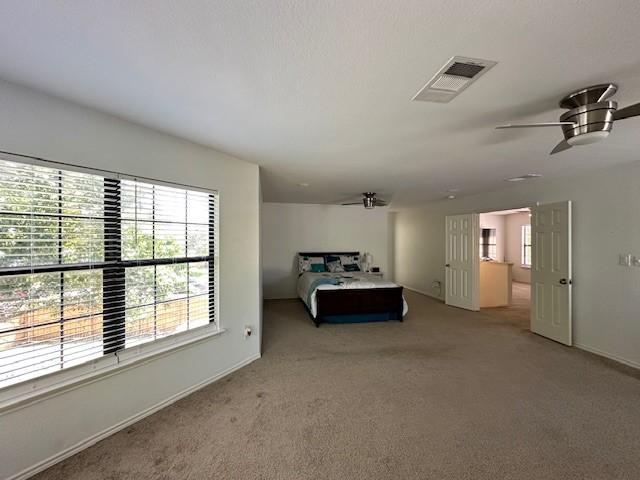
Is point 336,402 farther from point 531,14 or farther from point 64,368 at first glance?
point 531,14

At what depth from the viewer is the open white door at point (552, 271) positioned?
11.8 feet

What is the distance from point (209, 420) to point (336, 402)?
1.01 meters

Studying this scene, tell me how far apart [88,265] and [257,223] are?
5.29ft

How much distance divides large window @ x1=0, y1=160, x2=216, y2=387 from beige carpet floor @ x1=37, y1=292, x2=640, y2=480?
0.71 meters

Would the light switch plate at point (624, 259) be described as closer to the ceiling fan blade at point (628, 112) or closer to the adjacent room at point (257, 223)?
the adjacent room at point (257, 223)

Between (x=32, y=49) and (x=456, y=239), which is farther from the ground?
(x=32, y=49)

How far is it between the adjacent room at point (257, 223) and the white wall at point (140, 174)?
0.05ft

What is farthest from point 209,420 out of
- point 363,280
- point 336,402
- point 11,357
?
point 363,280

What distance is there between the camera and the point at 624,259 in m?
3.11

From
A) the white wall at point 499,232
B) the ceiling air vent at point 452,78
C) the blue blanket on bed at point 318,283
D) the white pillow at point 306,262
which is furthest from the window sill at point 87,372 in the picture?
the white wall at point 499,232

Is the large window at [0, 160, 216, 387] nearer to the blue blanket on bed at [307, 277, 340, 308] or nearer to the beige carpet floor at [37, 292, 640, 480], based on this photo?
the beige carpet floor at [37, 292, 640, 480]

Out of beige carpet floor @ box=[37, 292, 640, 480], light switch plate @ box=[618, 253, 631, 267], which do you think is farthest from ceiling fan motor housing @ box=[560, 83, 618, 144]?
light switch plate @ box=[618, 253, 631, 267]

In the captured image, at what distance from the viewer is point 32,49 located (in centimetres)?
124

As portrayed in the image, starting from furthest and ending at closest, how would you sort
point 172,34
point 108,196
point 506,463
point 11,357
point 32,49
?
point 108,196
point 506,463
point 11,357
point 32,49
point 172,34
